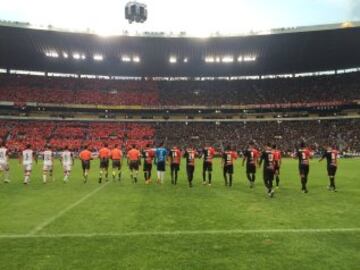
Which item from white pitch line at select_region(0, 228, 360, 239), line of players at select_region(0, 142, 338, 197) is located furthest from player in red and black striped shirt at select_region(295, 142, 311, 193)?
white pitch line at select_region(0, 228, 360, 239)

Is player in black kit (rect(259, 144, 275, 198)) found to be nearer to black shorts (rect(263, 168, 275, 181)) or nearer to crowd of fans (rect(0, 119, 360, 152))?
black shorts (rect(263, 168, 275, 181))

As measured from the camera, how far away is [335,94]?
239ft

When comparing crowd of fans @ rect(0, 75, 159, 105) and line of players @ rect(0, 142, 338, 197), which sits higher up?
crowd of fans @ rect(0, 75, 159, 105)

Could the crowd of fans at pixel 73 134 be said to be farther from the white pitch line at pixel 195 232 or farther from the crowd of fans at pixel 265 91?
the white pitch line at pixel 195 232

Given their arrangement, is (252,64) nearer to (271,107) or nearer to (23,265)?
(271,107)

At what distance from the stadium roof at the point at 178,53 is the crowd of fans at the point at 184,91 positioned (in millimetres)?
2040

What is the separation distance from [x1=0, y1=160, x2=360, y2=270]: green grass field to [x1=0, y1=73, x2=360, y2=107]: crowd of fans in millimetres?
59020

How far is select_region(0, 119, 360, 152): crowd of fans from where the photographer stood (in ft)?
212

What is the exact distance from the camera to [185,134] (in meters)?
72.0

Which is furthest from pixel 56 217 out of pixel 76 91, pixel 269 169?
pixel 76 91

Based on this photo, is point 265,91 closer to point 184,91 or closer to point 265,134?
point 265,134

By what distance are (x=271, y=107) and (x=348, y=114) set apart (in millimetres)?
13060

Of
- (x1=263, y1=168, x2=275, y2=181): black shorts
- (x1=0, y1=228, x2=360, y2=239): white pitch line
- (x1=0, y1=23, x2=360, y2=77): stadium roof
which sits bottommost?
(x1=0, y1=228, x2=360, y2=239): white pitch line

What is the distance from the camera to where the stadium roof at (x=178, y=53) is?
203 ft
